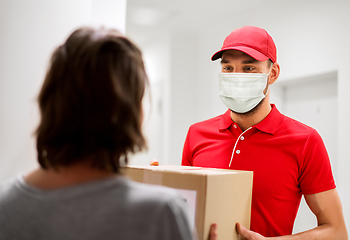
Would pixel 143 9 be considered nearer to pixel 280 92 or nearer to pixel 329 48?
pixel 280 92

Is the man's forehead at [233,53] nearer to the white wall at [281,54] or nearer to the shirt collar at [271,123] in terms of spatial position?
the shirt collar at [271,123]

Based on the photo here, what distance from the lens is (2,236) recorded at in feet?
1.87

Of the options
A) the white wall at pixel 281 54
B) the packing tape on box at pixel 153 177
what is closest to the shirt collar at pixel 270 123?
the packing tape on box at pixel 153 177

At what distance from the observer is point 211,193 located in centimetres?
80

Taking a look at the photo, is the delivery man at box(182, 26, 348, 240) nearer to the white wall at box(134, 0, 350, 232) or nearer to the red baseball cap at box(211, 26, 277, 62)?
the red baseball cap at box(211, 26, 277, 62)

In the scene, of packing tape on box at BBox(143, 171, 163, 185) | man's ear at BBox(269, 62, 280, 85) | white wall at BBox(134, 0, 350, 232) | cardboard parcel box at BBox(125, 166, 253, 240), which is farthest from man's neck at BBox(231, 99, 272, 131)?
white wall at BBox(134, 0, 350, 232)

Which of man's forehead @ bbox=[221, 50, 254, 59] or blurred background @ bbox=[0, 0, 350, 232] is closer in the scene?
blurred background @ bbox=[0, 0, 350, 232]

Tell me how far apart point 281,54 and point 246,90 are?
189 cm

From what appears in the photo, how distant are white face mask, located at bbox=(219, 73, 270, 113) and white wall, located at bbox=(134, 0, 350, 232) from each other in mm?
1461

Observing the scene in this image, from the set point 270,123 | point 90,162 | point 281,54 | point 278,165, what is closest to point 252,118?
point 270,123

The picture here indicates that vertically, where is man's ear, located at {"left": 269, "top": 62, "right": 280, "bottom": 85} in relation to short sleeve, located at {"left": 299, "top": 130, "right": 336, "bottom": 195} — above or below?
above

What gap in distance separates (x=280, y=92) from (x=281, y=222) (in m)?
2.11

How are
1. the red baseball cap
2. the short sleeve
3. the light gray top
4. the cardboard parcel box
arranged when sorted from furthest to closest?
the red baseball cap → the short sleeve → the cardboard parcel box → the light gray top

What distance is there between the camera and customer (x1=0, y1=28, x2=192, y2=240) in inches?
20.6
